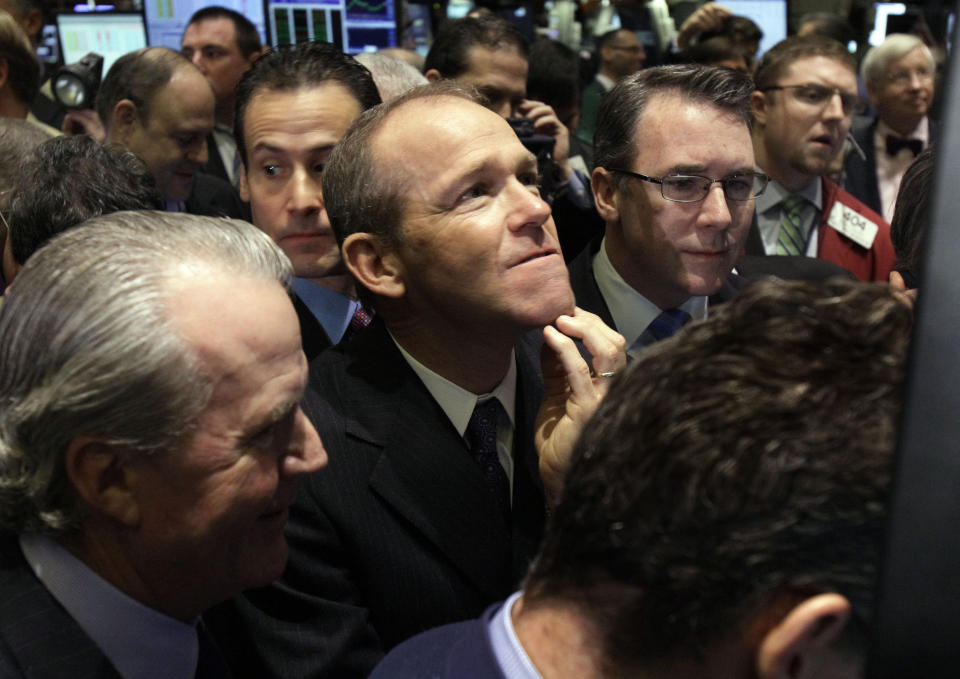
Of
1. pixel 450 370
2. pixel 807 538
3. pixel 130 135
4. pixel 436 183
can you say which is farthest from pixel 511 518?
pixel 130 135

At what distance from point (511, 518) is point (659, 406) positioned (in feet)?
3.12

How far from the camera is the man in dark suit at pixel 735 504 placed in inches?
28.6

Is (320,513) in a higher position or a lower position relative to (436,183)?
lower

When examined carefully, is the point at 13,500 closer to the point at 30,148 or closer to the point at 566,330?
the point at 566,330

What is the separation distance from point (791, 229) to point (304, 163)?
1.72 metres

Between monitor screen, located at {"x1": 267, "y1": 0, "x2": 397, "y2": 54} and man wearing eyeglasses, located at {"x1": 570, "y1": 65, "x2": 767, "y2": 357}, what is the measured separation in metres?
2.76

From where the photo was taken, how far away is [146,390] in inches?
45.3

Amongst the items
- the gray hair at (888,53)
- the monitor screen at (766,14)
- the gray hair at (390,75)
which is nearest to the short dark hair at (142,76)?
the gray hair at (390,75)

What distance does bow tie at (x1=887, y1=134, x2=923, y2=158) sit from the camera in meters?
4.49

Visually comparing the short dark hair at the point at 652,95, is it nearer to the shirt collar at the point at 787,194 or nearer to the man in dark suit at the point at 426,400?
the man in dark suit at the point at 426,400

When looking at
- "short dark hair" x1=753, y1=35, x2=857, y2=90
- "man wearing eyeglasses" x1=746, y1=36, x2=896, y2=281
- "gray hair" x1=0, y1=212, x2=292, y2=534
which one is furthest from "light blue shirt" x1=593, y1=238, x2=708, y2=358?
"short dark hair" x1=753, y1=35, x2=857, y2=90

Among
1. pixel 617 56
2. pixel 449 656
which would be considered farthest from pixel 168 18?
pixel 449 656

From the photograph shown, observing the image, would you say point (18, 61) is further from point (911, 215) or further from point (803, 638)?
point (803, 638)

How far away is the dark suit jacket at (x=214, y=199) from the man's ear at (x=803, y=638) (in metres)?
3.01
